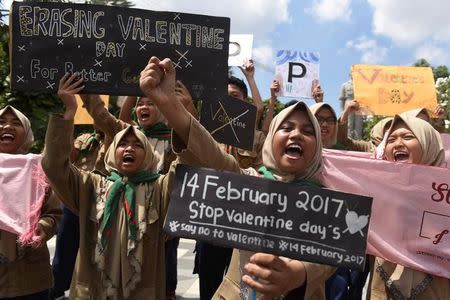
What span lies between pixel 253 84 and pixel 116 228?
8.20 ft

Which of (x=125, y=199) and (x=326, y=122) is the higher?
(x=326, y=122)

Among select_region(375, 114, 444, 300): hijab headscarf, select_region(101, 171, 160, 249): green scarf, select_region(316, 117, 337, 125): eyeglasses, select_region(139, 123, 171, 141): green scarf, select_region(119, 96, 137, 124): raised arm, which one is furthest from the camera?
select_region(119, 96, 137, 124): raised arm

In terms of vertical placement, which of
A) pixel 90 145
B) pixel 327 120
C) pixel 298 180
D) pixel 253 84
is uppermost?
pixel 253 84

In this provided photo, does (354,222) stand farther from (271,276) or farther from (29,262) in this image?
(29,262)

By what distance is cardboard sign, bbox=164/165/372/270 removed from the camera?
1.85 m

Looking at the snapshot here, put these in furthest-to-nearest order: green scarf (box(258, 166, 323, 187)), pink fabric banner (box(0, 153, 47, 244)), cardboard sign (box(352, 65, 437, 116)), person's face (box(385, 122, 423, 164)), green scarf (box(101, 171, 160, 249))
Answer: cardboard sign (box(352, 65, 437, 116))
pink fabric banner (box(0, 153, 47, 244))
green scarf (box(101, 171, 160, 249))
person's face (box(385, 122, 423, 164))
green scarf (box(258, 166, 323, 187))

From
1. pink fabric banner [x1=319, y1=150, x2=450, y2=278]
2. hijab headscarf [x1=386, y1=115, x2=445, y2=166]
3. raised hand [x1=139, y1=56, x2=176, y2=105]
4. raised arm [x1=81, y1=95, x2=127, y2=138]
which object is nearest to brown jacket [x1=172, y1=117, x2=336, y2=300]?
raised hand [x1=139, y1=56, x2=176, y2=105]

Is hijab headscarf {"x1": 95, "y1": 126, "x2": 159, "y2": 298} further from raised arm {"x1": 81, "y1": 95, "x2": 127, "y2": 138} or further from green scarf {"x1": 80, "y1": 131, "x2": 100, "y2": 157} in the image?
green scarf {"x1": 80, "y1": 131, "x2": 100, "y2": 157}

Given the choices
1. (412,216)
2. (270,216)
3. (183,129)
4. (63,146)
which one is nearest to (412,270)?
(412,216)

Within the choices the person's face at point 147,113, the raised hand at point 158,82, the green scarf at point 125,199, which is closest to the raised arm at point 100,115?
the person's face at point 147,113

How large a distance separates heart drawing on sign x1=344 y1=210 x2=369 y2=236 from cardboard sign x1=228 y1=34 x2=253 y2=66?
4.01 meters

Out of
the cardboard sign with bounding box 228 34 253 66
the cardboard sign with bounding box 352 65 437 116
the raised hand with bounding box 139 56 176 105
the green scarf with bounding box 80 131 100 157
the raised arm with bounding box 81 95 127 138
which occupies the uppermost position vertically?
the cardboard sign with bounding box 228 34 253 66

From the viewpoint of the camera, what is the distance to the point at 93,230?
121 inches

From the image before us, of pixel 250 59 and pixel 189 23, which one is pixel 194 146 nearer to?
pixel 189 23
